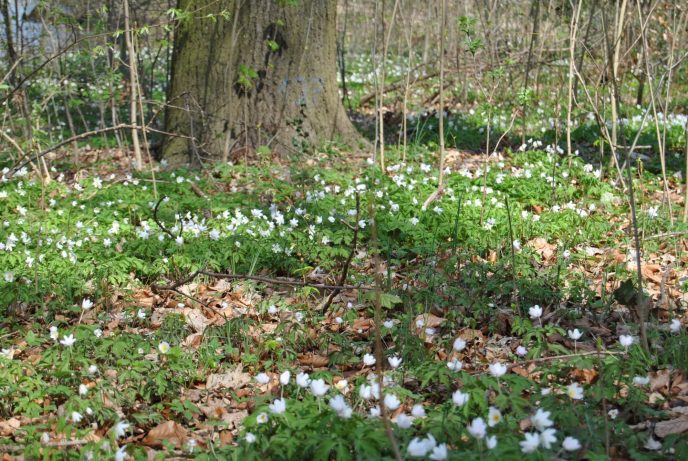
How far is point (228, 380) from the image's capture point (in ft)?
10.6

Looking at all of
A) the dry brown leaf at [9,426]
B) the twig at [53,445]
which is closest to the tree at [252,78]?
the dry brown leaf at [9,426]

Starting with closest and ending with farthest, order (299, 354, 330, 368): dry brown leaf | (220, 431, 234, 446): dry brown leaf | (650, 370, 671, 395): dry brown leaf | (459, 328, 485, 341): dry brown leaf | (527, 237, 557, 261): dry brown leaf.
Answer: (220, 431, 234, 446): dry brown leaf, (650, 370, 671, 395): dry brown leaf, (299, 354, 330, 368): dry brown leaf, (459, 328, 485, 341): dry brown leaf, (527, 237, 557, 261): dry brown leaf

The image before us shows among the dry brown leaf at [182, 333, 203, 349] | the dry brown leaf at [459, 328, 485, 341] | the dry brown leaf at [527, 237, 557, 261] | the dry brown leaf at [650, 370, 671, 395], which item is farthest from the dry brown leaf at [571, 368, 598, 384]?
the dry brown leaf at [182, 333, 203, 349]

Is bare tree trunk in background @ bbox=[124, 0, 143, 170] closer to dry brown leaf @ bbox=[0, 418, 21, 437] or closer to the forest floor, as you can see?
the forest floor

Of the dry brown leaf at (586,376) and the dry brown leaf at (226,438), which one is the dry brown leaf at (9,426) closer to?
the dry brown leaf at (226,438)

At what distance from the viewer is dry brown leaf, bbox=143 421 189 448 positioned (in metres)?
2.71

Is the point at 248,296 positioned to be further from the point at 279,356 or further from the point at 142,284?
the point at 279,356

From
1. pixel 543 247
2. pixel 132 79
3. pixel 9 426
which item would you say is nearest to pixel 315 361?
pixel 9 426

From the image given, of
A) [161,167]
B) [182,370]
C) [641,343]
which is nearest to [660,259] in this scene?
[641,343]

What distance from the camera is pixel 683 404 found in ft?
8.95

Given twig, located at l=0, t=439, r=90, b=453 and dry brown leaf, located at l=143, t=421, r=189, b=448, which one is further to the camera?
dry brown leaf, located at l=143, t=421, r=189, b=448

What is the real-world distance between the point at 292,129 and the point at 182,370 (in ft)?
13.9

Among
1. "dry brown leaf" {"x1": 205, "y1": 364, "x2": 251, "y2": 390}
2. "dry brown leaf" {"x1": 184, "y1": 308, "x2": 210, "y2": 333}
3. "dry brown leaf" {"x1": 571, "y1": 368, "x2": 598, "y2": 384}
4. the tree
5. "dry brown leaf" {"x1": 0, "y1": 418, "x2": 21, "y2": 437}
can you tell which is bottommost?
"dry brown leaf" {"x1": 184, "y1": 308, "x2": 210, "y2": 333}

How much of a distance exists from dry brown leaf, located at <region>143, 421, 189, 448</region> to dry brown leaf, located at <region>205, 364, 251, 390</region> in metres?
0.39
